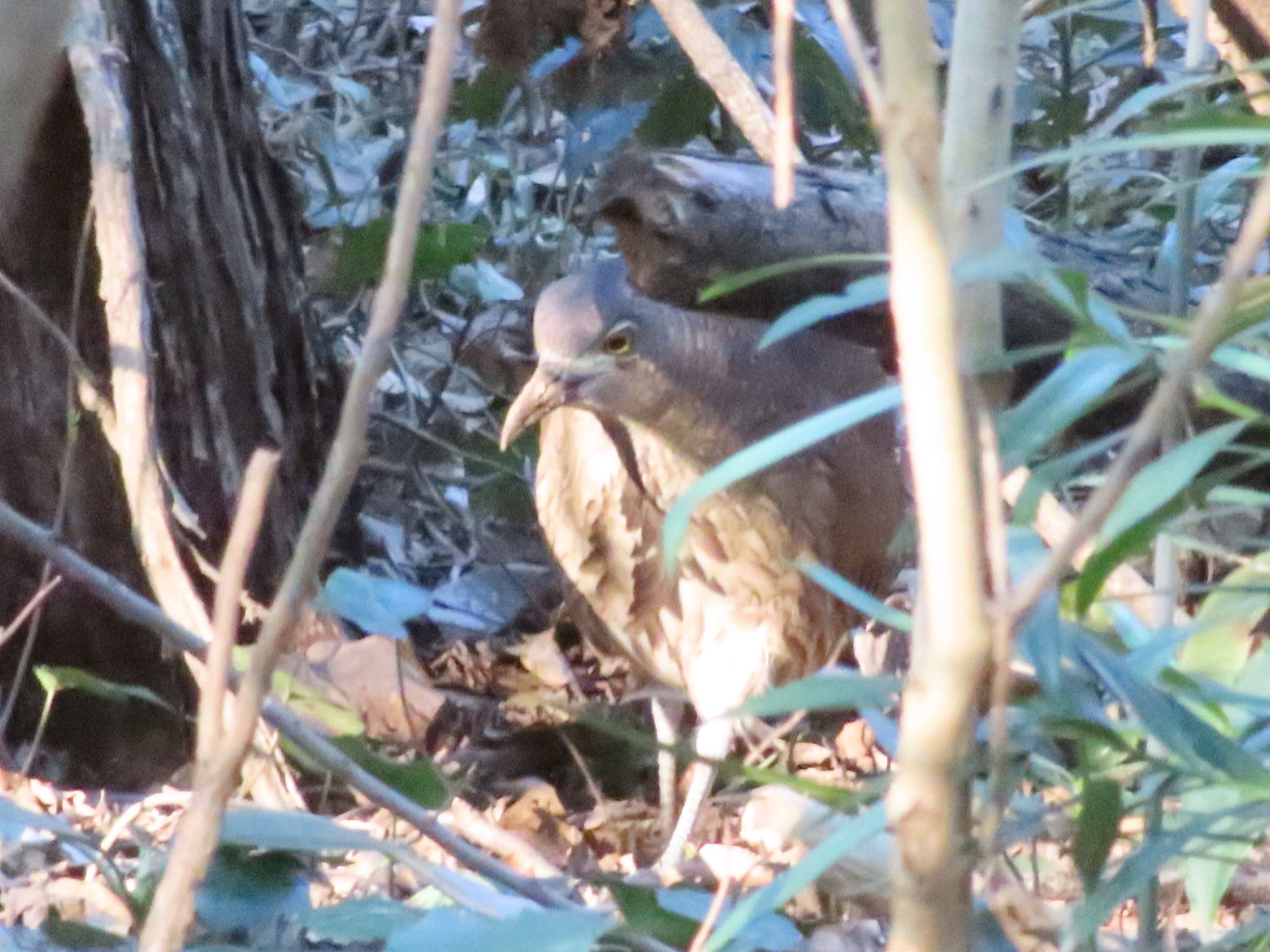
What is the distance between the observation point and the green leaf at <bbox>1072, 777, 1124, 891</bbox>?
3.56 feet

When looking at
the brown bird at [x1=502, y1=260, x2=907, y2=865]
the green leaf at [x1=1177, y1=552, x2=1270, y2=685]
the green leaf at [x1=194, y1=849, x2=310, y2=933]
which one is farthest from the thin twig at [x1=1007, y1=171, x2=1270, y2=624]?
the brown bird at [x1=502, y1=260, x2=907, y2=865]

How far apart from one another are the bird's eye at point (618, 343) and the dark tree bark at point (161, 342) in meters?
0.61

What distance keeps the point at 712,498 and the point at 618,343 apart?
337 millimetres

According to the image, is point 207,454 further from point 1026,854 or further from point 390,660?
point 1026,854

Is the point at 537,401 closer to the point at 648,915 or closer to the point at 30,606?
the point at 30,606

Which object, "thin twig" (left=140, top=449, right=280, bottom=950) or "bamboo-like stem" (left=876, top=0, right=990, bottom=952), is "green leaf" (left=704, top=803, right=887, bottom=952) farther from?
"thin twig" (left=140, top=449, right=280, bottom=950)

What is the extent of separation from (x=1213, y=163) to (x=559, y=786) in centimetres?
198

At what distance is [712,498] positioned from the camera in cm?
317

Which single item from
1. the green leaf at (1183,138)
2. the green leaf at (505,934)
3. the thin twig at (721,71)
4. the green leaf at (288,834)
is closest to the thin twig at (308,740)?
the green leaf at (288,834)

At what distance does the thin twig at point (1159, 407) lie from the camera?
2.53ft

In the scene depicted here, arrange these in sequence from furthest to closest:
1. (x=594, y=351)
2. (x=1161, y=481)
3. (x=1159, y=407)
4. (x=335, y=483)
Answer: (x=594, y=351), (x=1161, y=481), (x=335, y=483), (x=1159, y=407)

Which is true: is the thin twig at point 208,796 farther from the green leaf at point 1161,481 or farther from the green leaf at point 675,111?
the green leaf at point 675,111

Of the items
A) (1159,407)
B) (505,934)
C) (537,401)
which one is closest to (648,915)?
(505,934)

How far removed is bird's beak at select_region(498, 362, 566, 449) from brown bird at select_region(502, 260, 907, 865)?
79 millimetres
